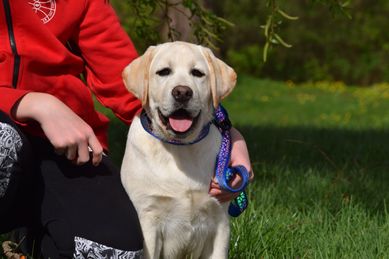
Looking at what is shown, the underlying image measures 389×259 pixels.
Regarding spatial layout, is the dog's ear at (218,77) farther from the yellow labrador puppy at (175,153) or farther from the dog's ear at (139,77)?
the dog's ear at (139,77)

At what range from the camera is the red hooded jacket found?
2.71 meters

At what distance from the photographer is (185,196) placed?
104 inches

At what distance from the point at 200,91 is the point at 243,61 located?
19.0m

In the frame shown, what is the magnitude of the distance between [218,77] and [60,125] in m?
0.58

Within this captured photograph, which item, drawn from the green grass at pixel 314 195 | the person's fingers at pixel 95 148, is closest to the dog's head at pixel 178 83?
the person's fingers at pixel 95 148

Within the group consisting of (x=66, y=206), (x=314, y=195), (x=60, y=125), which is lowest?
(x=314, y=195)

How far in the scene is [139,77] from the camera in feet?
8.68

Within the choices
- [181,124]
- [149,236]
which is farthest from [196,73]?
[149,236]

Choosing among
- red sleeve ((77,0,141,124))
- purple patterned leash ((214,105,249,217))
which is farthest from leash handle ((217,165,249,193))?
red sleeve ((77,0,141,124))

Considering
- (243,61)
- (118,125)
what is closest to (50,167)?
(118,125)

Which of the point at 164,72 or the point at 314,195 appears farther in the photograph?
the point at 314,195

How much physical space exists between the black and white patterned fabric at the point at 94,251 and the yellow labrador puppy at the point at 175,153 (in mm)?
142

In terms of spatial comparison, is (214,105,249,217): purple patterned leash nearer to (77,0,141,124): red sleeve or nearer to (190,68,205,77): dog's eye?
(190,68,205,77): dog's eye

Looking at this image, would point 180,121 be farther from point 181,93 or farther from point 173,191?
point 173,191
